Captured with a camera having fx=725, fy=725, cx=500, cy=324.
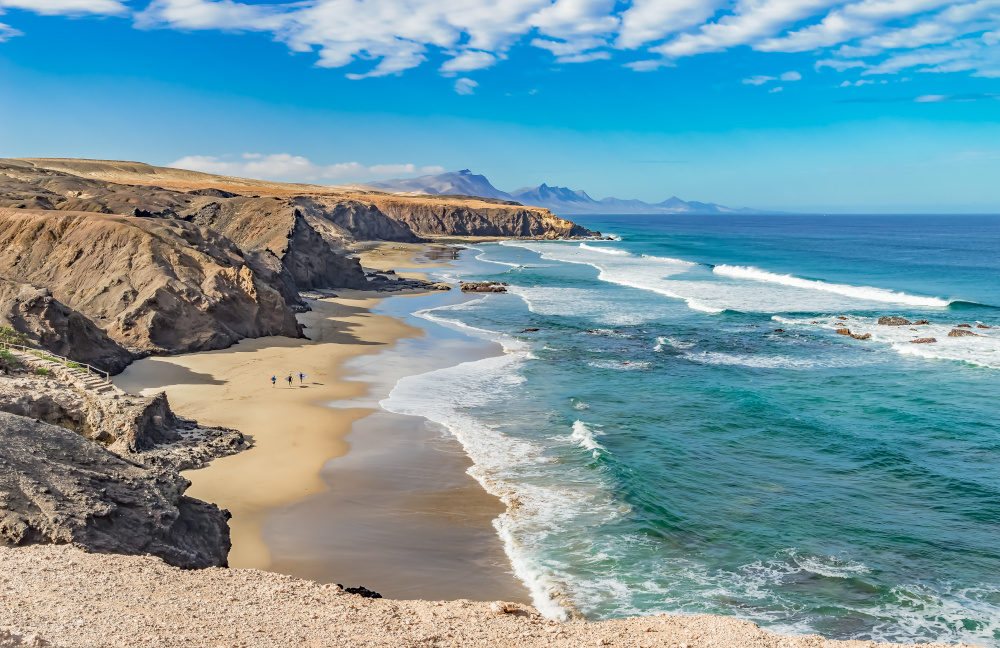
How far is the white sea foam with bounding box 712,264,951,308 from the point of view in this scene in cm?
5412

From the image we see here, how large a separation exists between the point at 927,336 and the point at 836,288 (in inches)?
951

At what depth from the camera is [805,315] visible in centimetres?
4806

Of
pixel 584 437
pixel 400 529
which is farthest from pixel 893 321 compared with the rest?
pixel 400 529

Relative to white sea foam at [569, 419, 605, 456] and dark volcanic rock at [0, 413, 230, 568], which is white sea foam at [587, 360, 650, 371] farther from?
dark volcanic rock at [0, 413, 230, 568]

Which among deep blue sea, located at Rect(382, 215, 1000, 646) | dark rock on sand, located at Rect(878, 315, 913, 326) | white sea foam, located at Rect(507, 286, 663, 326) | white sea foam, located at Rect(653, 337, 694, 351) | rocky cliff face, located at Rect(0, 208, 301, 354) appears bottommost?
deep blue sea, located at Rect(382, 215, 1000, 646)

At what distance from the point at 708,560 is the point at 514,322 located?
98.2 ft

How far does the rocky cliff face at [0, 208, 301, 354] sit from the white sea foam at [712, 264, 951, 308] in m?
44.8

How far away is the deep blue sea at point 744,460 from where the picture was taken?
13.8m

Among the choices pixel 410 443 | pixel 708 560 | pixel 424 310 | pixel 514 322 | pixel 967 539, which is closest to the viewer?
pixel 708 560

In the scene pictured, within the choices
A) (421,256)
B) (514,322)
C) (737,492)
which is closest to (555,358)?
A: (514,322)

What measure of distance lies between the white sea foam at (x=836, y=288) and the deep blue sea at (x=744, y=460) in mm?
7185

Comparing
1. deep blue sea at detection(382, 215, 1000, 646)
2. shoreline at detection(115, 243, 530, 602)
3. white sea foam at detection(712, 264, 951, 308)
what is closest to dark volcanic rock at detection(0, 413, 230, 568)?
shoreline at detection(115, 243, 530, 602)

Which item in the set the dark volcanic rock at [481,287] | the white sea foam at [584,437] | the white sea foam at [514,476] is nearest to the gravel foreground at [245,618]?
the white sea foam at [514,476]

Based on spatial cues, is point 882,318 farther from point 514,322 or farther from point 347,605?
point 347,605
